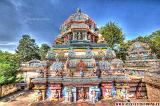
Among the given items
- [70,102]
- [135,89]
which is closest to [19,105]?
[70,102]

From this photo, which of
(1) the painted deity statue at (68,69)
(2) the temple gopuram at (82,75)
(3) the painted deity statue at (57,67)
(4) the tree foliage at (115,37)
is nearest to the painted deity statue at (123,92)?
(2) the temple gopuram at (82,75)

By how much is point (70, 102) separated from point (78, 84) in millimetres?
2114

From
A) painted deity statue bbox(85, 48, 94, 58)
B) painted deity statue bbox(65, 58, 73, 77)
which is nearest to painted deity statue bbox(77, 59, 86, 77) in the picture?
painted deity statue bbox(65, 58, 73, 77)

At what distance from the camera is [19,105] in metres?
20.2

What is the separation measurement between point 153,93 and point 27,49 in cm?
4773

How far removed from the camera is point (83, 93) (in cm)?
1848

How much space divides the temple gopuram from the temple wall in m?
1.07

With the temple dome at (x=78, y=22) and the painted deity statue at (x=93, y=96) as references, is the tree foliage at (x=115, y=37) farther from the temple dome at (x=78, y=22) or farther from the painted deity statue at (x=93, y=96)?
the painted deity statue at (x=93, y=96)

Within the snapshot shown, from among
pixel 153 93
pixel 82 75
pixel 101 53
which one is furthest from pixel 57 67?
pixel 153 93

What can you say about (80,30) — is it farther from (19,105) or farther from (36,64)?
(36,64)

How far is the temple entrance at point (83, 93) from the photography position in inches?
728

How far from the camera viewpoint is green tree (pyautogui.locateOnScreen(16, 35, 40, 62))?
58.0 meters

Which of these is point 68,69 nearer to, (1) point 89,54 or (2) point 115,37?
(1) point 89,54

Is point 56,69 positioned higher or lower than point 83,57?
lower
